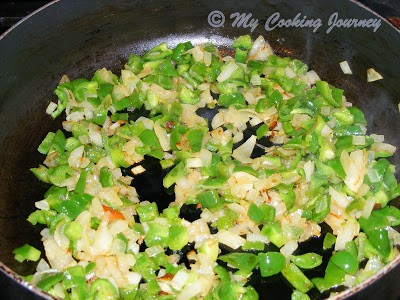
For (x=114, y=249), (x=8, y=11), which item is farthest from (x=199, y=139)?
(x=8, y=11)

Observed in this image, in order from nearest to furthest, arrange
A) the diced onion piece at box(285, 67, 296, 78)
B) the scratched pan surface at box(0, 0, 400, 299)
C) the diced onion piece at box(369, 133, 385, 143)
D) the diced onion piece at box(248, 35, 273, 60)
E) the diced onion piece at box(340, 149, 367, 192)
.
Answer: the diced onion piece at box(340, 149, 367, 192)
the scratched pan surface at box(0, 0, 400, 299)
the diced onion piece at box(369, 133, 385, 143)
the diced onion piece at box(285, 67, 296, 78)
the diced onion piece at box(248, 35, 273, 60)

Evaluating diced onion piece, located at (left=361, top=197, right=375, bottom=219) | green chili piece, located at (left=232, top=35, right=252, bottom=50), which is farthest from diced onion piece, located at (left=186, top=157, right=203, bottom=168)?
green chili piece, located at (left=232, top=35, right=252, bottom=50)

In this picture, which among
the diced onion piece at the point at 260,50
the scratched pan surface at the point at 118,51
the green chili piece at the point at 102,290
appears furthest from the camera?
the diced onion piece at the point at 260,50

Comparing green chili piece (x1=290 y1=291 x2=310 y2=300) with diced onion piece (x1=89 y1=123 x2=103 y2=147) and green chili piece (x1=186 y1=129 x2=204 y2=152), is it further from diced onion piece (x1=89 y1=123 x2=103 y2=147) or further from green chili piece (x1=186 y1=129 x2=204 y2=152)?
diced onion piece (x1=89 y1=123 x2=103 y2=147)

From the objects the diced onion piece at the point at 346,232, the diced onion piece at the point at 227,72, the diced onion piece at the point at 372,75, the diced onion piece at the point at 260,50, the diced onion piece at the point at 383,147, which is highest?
the diced onion piece at the point at 227,72

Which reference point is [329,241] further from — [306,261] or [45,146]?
[45,146]

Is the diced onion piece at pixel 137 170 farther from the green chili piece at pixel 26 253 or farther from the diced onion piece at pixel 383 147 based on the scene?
the diced onion piece at pixel 383 147

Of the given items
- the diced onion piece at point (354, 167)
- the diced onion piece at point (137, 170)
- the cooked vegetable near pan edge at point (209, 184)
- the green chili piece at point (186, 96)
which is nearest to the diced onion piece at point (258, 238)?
the cooked vegetable near pan edge at point (209, 184)

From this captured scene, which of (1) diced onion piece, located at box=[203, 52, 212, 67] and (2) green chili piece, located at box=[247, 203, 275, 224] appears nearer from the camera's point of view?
(2) green chili piece, located at box=[247, 203, 275, 224]
